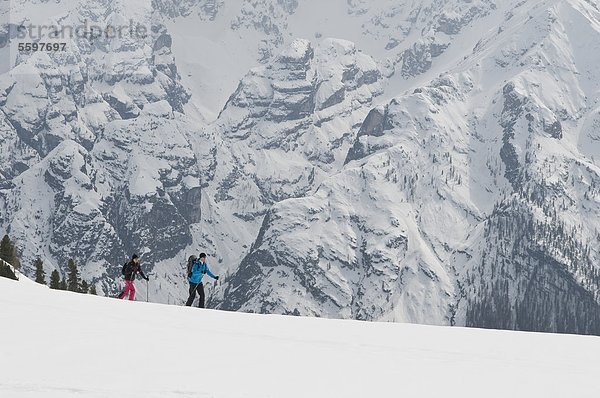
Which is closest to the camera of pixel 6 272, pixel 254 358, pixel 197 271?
pixel 254 358

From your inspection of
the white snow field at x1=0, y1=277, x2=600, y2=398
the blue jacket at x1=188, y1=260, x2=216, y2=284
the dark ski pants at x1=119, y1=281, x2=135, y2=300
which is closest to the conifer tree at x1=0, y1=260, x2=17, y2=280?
the dark ski pants at x1=119, y1=281, x2=135, y2=300

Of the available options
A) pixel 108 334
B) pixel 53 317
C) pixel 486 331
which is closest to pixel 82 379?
pixel 108 334

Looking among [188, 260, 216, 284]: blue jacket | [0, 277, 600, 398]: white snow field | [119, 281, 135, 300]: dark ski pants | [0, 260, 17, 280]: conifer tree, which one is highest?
[0, 277, 600, 398]: white snow field

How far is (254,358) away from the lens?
72.2 ft

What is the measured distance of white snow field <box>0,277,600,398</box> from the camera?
18797 millimetres

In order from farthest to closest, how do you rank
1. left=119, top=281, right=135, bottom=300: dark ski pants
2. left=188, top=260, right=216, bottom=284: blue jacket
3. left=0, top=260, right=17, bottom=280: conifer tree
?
left=0, top=260, right=17, bottom=280: conifer tree < left=119, top=281, right=135, bottom=300: dark ski pants < left=188, top=260, right=216, bottom=284: blue jacket

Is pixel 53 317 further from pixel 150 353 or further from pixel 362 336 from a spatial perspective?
pixel 362 336

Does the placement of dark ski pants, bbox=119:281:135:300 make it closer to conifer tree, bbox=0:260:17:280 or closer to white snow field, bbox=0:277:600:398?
white snow field, bbox=0:277:600:398

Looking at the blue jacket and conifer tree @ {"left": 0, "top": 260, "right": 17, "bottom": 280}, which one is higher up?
the blue jacket

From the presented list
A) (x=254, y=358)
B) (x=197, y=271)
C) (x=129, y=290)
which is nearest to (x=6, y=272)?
(x=129, y=290)

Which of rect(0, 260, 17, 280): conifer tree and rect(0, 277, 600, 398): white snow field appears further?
rect(0, 260, 17, 280): conifer tree

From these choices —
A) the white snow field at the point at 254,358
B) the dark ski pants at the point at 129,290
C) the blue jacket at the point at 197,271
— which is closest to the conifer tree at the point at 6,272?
the dark ski pants at the point at 129,290

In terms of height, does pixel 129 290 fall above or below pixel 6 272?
above

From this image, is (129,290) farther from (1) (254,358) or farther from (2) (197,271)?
(1) (254,358)
